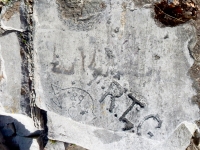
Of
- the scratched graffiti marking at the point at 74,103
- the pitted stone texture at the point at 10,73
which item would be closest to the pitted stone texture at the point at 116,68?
the scratched graffiti marking at the point at 74,103

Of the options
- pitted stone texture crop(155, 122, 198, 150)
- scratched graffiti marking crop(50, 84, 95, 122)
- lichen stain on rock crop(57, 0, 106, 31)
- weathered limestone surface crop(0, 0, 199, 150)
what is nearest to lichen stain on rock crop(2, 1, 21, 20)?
weathered limestone surface crop(0, 0, 199, 150)

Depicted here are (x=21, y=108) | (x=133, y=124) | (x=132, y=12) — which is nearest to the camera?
(x=132, y=12)

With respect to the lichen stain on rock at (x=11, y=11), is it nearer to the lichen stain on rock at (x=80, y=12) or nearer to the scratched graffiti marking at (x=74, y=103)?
the lichen stain on rock at (x=80, y=12)

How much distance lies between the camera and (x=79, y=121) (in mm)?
1782

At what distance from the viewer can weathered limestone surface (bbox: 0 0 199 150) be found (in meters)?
1.58

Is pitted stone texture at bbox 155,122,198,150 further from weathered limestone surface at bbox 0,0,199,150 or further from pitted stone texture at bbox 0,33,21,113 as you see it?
pitted stone texture at bbox 0,33,21,113

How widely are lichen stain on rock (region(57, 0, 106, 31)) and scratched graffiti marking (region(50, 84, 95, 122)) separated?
0.31 metres

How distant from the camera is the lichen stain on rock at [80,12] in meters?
1.60

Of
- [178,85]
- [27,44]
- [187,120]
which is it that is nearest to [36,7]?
[27,44]

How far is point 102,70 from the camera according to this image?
1.66 metres

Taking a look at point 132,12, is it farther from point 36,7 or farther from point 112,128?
point 112,128

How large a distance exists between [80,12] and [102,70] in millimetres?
285

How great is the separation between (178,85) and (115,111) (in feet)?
1.06

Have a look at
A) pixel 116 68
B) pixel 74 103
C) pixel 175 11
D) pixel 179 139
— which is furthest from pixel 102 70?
pixel 179 139
